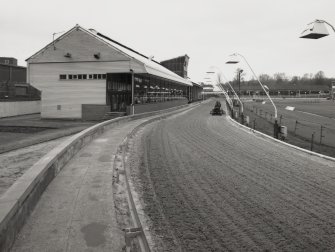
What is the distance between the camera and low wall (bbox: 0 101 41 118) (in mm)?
38594

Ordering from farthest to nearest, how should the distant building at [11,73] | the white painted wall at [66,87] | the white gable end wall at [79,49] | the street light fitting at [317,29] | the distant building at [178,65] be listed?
the distant building at [178,65], the distant building at [11,73], the white painted wall at [66,87], the white gable end wall at [79,49], the street light fitting at [317,29]

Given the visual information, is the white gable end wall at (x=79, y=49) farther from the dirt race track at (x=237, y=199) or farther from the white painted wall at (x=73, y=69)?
the dirt race track at (x=237, y=199)

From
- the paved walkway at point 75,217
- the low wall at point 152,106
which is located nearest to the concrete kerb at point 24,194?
the paved walkway at point 75,217

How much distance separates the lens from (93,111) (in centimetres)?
3506

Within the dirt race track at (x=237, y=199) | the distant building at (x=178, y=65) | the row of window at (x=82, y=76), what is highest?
the distant building at (x=178, y=65)

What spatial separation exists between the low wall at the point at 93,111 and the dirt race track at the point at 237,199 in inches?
822

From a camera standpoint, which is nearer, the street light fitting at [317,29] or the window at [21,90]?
the street light fitting at [317,29]

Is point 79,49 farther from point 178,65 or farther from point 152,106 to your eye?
point 178,65

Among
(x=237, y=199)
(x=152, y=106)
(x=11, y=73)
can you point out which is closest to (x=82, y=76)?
(x=152, y=106)

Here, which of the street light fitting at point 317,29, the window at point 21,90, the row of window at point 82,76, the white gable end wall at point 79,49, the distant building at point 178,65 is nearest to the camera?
the street light fitting at point 317,29

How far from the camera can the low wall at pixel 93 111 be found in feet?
114

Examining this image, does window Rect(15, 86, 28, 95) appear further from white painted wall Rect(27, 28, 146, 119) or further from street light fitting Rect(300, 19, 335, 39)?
street light fitting Rect(300, 19, 335, 39)

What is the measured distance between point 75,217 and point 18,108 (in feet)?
130

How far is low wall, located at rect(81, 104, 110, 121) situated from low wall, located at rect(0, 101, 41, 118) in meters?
10.1
